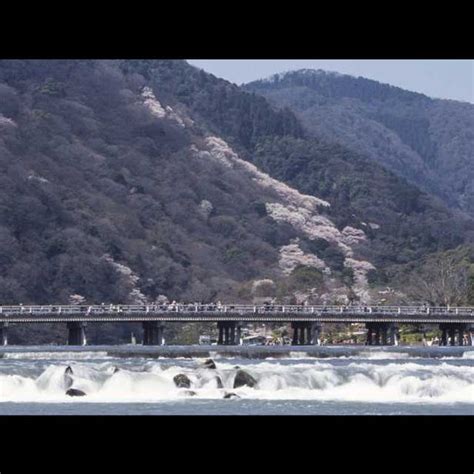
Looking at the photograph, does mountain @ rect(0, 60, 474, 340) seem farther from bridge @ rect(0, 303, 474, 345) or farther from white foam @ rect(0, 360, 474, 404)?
white foam @ rect(0, 360, 474, 404)

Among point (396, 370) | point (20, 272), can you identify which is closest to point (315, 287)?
point (20, 272)

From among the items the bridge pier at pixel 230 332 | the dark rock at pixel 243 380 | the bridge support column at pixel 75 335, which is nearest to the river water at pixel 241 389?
the dark rock at pixel 243 380

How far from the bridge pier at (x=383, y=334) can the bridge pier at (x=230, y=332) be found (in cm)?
908

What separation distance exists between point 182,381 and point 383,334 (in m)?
48.1

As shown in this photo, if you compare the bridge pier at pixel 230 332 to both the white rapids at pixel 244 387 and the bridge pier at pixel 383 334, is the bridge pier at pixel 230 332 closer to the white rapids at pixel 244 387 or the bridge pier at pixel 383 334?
the bridge pier at pixel 383 334

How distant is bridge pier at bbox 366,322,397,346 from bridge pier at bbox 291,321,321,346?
146 inches

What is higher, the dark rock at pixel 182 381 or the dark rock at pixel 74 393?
the dark rock at pixel 182 381

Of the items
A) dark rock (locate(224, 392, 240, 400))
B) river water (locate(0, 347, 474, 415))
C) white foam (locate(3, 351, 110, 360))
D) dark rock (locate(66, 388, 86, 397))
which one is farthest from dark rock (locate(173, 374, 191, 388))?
white foam (locate(3, 351, 110, 360))

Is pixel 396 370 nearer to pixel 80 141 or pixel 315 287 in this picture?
pixel 315 287

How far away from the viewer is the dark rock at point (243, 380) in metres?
45.3

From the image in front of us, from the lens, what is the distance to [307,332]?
93.8 meters

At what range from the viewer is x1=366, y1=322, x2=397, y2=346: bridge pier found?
91438mm

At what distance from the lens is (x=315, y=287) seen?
131 m

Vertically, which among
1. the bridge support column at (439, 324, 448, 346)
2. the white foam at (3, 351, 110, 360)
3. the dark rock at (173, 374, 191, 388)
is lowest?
the bridge support column at (439, 324, 448, 346)
